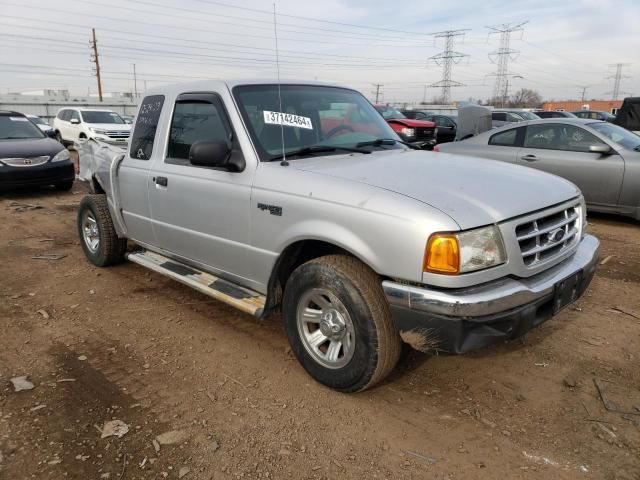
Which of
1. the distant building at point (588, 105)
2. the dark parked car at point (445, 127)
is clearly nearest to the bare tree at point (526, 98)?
the distant building at point (588, 105)

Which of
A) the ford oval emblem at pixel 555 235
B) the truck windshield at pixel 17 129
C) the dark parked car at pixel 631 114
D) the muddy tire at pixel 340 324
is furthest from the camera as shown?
the dark parked car at pixel 631 114

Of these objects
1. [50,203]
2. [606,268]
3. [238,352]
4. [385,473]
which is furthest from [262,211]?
[50,203]

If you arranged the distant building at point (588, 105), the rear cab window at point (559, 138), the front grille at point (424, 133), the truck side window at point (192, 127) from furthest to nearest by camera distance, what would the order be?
the distant building at point (588, 105), the front grille at point (424, 133), the rear cab window at point (559, 138), the truck side window at point (192, 127)

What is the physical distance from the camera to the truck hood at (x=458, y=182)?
261cm

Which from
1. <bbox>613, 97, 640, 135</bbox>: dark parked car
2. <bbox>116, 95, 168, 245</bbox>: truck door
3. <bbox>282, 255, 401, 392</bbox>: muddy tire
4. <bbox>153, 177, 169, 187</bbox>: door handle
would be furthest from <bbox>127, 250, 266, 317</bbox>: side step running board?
<bbox>613, 97, 640, 135</bbox>: dark parked car

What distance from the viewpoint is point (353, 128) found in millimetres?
3988

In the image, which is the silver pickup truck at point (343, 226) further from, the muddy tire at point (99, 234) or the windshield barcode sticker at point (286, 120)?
the muddy tire at point (99, 234)

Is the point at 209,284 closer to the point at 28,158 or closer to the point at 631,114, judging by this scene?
the point at 28,158

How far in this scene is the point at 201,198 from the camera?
12.1 ft

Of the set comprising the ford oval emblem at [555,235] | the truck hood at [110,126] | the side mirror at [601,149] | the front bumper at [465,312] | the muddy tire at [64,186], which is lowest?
the muddy tire at [64,186]

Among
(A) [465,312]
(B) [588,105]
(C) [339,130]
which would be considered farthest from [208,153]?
(B) [588,105]

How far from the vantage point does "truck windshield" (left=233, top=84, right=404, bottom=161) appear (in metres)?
3.48

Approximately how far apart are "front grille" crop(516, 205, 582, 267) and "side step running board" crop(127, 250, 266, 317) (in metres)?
1.69

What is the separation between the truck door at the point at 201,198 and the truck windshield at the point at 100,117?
54.0 ft
